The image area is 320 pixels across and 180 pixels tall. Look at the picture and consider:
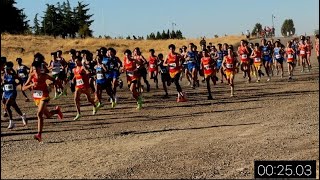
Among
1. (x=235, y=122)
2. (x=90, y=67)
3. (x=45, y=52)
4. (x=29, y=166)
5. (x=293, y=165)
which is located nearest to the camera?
(x=293, y=165)

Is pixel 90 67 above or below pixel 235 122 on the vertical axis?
above

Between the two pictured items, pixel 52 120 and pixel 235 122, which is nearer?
pixel 235 122

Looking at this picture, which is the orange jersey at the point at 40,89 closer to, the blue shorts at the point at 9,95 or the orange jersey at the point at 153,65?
the blue shorts at the point at 9,95

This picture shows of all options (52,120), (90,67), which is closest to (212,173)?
(52,120)

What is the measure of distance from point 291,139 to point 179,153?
7.20 ft

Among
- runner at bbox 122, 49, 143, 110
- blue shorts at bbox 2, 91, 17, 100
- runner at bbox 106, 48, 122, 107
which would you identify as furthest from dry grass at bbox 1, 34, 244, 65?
blue shorts at bbox 2, 91, 17, 100

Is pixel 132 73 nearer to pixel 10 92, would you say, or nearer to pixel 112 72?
pixel 112 72

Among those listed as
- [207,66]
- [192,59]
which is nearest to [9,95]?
[207,66]

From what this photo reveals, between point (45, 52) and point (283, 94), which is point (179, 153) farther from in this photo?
point (45, 52)

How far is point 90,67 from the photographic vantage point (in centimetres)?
1789

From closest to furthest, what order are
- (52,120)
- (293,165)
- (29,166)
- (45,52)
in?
1. (293,165)
2. (29,166)
3. (52,120)
4. (45,52)
